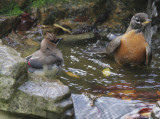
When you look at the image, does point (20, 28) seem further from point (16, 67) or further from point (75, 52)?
point (16, 67)

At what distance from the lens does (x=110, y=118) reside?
3646 mm

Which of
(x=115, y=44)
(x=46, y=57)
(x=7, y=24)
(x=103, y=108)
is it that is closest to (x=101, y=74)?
(x=115, y=44)

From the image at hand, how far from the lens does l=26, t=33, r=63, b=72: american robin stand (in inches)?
180

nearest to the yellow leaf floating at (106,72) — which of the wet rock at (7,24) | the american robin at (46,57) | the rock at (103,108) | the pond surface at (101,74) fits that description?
the pond surface at (101,74)

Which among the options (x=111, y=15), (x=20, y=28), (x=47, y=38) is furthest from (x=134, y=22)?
(x=20, y=28)

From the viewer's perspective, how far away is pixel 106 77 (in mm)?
5184

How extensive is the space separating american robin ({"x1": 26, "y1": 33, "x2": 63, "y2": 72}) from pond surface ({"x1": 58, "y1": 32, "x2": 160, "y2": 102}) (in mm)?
464

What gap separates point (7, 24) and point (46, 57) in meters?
3.07

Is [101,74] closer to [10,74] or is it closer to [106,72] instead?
[106,72]

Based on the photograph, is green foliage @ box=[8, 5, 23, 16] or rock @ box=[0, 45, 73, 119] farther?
green foliage @ box=[8, 5, 23, 16]

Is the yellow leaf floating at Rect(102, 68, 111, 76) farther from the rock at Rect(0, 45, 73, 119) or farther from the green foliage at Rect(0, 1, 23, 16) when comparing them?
the green foliage at Rect(0, 1, 23, 16)

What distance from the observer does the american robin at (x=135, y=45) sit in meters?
5.62

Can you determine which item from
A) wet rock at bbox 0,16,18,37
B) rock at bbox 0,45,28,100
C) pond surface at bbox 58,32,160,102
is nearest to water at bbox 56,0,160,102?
pond surface at bbox 58,32,160,102

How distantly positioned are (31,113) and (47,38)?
6.25 ft
